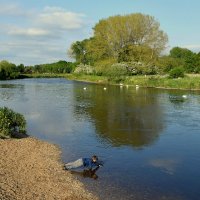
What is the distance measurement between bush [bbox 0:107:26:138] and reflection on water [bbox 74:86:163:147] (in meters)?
6.50

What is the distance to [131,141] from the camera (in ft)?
92.5

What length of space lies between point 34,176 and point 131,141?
38.0 ft

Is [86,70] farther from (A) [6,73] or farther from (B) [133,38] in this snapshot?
(A) [6,73]

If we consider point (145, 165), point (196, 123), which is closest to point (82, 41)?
point (196, 123)

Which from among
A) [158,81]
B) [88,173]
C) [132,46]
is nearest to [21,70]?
[132,46]

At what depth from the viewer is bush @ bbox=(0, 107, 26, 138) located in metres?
25.7

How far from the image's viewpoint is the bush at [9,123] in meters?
25.7

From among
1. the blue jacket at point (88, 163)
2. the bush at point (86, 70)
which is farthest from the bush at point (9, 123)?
the bush at point (86, 70)

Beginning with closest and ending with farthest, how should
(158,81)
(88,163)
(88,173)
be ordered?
(88,173)
(88,163)
(158,81)

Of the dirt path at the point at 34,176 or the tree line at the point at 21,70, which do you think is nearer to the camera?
the dirt path at the point at 34,176

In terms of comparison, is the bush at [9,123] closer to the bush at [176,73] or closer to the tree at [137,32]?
the bush at [176,73]

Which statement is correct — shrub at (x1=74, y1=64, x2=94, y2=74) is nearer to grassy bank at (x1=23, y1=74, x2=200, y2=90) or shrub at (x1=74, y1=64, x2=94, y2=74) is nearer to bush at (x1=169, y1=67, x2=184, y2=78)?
grassy bank at (x1=23, y1=74, x2=200, y2=90)

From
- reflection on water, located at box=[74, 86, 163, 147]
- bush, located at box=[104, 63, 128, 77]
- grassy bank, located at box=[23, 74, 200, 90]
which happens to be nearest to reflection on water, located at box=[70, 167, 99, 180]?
reflection on water, located at box=[74, 86, 163, 147]

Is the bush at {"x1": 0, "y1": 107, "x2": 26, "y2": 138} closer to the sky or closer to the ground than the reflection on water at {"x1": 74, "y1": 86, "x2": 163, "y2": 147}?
closer to the sky
